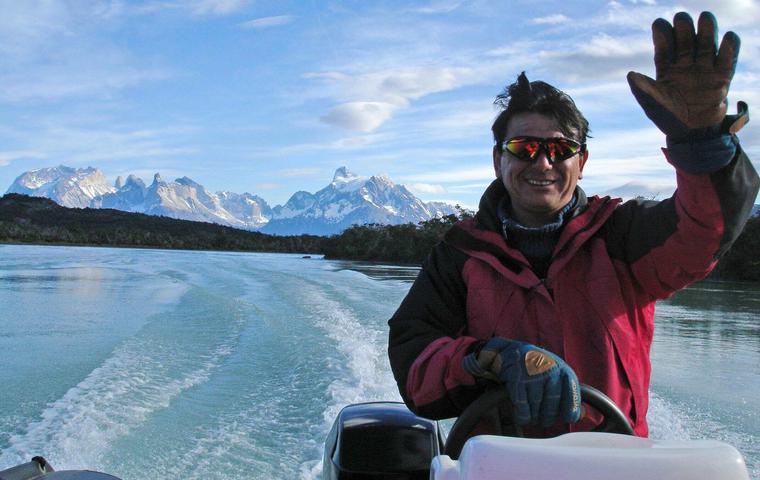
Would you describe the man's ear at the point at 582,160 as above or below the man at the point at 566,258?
above

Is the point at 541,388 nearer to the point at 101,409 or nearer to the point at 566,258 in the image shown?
the point at 566,258

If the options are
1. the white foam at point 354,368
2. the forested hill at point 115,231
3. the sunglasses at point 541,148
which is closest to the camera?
the sunglasses at point 541,148

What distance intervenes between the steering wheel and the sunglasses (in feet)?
2.34

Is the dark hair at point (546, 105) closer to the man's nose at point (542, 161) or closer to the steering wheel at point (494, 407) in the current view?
the man's nose at point (542, 161)

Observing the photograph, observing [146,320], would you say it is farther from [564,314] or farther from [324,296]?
[564,314]

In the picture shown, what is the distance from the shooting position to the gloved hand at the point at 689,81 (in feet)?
4.62

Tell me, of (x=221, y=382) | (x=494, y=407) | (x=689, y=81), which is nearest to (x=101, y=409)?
(x=221, y=382)

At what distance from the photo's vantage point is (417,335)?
6.57 ft

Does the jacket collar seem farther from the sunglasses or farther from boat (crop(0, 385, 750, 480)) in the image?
boat (crop(0, 385, 750, 480))

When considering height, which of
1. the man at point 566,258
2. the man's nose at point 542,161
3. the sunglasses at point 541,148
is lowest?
the man at point 566,258

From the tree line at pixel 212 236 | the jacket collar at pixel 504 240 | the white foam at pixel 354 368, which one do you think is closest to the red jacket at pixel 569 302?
the jacket collar at pixel 504 240

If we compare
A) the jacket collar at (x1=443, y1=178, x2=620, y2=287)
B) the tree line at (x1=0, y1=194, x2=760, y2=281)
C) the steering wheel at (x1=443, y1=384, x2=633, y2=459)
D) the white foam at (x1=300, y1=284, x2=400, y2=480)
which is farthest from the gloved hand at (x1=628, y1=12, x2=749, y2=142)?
the tree line at (x1=0, y1=194, x2=760, y2=281)

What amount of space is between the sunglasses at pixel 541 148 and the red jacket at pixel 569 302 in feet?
0.57

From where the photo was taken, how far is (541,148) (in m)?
2.03
